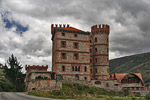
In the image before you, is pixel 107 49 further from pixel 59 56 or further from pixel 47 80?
pixel 47 80

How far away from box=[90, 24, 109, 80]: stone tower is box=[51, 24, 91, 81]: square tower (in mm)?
5400

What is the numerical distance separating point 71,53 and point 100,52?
10.4 meters

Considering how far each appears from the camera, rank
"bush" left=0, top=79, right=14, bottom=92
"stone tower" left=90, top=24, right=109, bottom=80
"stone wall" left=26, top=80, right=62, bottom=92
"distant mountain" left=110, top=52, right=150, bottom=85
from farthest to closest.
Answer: "distant mountain" left=110, top=52, right=150, bottom=85 < "bush" left=0, top=79, right=14, bottom=92 < "stone tower" left=90, top=24, right=109, bottom=80 < "stone wall" left=26, top=80, right=62, bottom=92

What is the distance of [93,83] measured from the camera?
1807 inches

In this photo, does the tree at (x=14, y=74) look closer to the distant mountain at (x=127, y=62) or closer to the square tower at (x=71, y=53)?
the square tower at (x=71, y=53)

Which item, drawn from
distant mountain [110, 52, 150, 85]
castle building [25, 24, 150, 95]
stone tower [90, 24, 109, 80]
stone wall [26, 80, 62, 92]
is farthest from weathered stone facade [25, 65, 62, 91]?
distant mountain [110, 52, 150, 85]

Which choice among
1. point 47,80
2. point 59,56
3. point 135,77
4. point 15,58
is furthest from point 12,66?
point 135,77

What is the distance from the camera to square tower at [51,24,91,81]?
47875mm

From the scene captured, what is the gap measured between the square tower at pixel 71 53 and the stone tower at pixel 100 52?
213 inches

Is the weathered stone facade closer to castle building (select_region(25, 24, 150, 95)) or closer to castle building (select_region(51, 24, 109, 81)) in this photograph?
castle building (select_region(25, 24, 150, 95))

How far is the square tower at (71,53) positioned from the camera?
157ft

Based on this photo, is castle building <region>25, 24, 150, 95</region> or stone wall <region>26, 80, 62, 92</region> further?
castle building <region>25, 24, 150, 95</region>

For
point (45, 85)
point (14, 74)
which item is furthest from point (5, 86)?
point (45, 85)

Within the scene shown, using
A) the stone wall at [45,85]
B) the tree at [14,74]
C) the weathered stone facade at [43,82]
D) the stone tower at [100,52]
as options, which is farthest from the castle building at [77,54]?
the tree at [14,74]
